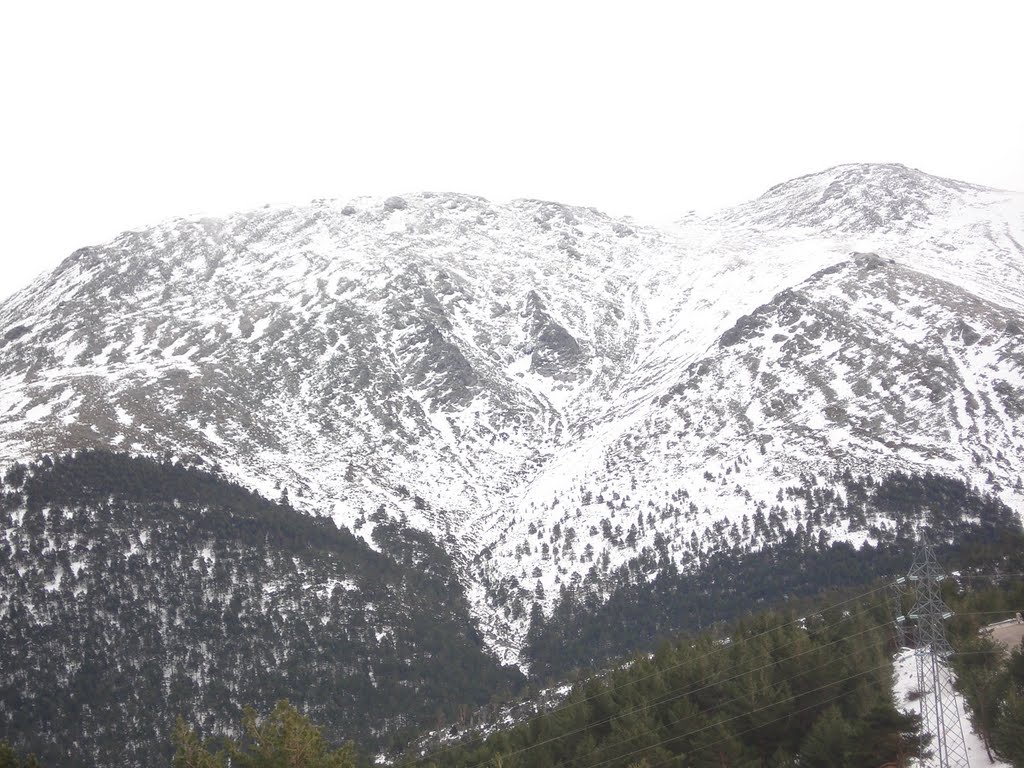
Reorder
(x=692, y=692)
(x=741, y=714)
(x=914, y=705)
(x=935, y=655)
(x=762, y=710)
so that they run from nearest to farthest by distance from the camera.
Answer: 1. (x=935, y=655)
2. (x=762, y=710)
3. (x=741, y=714)
4. (x=914, y=705)
5. (x=692, y=692)

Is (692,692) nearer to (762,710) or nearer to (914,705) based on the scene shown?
(762,710)

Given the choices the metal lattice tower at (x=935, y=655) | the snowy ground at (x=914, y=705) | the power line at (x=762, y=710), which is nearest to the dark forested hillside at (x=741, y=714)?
the power line at (x=762, y=710)

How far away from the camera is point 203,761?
4619 centimetres

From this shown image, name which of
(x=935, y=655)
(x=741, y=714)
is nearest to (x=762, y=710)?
(x=741, y=714)

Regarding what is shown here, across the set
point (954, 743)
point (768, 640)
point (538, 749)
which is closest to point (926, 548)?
point (954, 743)

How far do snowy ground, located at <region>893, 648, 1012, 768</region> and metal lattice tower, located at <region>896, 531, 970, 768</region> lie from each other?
0.79 meters

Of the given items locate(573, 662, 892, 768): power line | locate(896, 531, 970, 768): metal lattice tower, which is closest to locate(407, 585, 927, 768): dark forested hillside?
locate(573, 662, 892, 768): power line

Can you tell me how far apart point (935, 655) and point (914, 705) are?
27093 millimetres

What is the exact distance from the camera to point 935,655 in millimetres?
55562

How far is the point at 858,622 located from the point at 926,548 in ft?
156

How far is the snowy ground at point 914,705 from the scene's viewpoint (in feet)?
214

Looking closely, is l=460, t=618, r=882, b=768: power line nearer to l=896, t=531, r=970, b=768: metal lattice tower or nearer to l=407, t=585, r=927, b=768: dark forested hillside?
l=407, t=585, r=927, b=768: dark forested hillside

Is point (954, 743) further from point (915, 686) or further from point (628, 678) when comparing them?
point (628, 678)

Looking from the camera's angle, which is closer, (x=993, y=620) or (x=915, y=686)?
(x=915, y=686)
